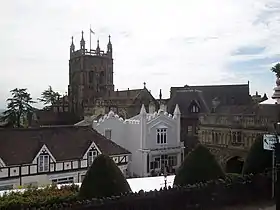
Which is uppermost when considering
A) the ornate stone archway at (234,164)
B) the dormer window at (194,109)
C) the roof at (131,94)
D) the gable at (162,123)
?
the roof at (131,94)

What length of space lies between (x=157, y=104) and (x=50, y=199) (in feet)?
152

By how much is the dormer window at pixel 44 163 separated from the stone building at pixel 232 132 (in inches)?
617

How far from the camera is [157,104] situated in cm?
6156

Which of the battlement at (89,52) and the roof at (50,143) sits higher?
the battlement at (89,52)

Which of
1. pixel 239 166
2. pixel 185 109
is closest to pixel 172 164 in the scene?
pixel 239 166

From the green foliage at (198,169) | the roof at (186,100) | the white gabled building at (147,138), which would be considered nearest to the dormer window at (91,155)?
the white gabled building at (147,138)

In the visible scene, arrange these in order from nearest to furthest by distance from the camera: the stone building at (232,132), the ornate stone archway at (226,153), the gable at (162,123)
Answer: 1. the stone building at (232,132)
2. the ornate stone archway at (226,153)
3. the gable at (162,123)

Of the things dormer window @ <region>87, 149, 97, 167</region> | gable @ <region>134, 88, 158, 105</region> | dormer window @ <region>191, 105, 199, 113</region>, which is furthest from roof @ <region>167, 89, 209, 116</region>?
dormer window @ <region>87, 149, 97, 167</region>

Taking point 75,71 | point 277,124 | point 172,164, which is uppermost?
point 75,71

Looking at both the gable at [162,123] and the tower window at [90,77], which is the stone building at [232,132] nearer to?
the gable at [162,123]

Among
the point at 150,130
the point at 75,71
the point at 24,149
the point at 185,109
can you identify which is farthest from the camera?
the point at 75,71

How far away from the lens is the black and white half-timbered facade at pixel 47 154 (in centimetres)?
2612

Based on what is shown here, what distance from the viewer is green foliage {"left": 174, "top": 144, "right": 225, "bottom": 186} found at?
17.8m

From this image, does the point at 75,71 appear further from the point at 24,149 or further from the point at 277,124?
the point at 277,124
